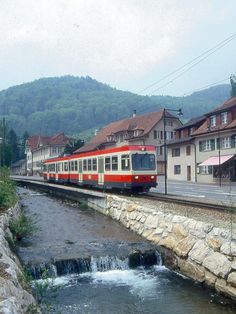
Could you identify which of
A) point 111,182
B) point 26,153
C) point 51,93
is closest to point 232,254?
point 111,182

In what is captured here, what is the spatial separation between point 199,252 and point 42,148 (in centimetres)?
9133

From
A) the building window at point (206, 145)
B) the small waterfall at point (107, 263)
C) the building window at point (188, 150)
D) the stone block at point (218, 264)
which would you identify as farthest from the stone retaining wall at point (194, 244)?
the building window at point (188, 150)

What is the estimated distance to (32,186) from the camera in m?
50.7

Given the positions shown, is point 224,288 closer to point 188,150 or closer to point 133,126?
point 188,150

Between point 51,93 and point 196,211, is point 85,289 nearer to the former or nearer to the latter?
point 196,211

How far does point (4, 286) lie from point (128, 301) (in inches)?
184

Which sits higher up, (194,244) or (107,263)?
(194,244)

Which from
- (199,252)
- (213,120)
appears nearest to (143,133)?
(213,120)

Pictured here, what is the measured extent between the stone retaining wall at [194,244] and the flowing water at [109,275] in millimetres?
403

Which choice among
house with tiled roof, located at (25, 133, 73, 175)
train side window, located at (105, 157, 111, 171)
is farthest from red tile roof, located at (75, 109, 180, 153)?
train side window, located at (105, 157, 111, 171)

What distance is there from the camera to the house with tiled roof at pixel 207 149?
41.2m

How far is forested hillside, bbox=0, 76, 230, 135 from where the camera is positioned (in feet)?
425

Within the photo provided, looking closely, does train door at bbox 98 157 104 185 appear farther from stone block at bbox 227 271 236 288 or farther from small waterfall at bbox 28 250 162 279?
stone block at bbox 227 271 236 288

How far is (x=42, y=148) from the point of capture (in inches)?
3962
